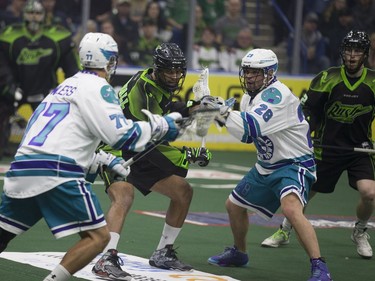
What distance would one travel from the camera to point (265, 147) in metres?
7.39

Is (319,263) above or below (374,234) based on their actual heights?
above

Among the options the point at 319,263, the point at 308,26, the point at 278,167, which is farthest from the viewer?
the point at 308,26

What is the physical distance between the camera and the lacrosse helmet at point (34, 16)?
13.4 meters

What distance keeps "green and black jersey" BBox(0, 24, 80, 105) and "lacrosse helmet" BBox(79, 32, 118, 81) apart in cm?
746

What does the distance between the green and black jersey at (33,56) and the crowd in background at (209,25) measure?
2.08 feet

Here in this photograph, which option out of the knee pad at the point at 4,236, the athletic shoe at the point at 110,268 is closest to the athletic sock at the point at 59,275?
the knee pad at the point at 4,236

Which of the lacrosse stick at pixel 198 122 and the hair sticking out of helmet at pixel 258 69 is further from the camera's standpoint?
the hair sticking out of helmet at pixel 258 69

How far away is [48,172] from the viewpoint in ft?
19.1

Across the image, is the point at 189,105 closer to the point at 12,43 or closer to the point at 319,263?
the point at 319,263

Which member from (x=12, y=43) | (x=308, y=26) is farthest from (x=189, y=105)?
(x=308, y=26)

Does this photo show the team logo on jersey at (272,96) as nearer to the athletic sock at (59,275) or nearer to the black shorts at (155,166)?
the black shorts at (155,166)

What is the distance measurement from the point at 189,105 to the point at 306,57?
9.25 meters

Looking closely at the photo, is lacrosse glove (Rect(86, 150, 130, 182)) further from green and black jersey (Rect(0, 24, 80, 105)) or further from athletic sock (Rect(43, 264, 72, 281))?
green and black jersey (Rect(0, 24, 80, 105))

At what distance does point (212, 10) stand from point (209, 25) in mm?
248
